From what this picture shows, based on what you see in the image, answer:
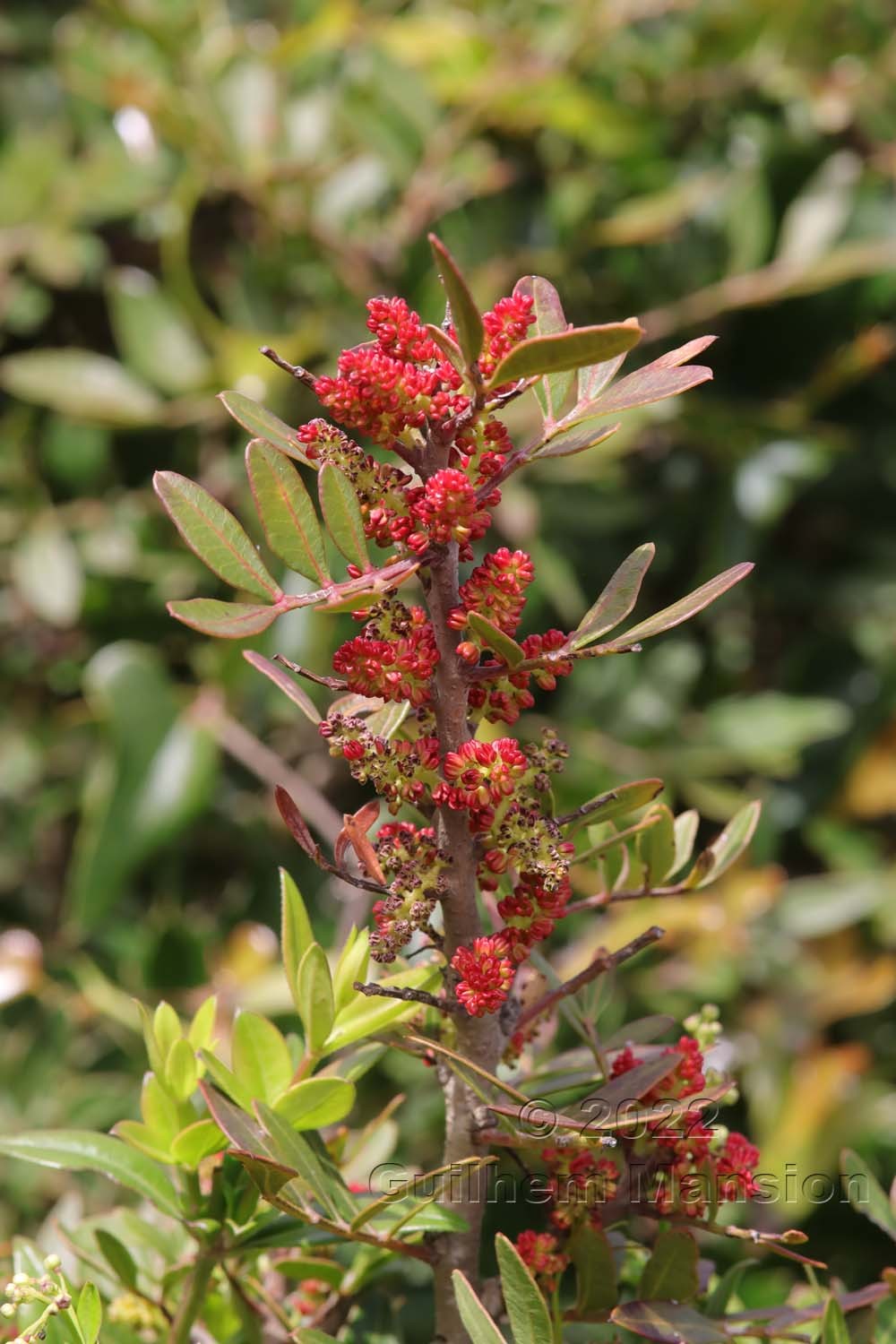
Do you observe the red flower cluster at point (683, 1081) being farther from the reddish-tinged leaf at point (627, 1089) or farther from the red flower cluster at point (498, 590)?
the red flower cluster at point (498, 590)

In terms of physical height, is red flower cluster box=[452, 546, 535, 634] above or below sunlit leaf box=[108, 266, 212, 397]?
above

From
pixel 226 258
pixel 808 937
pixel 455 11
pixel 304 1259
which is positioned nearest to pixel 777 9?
pixel 455 11

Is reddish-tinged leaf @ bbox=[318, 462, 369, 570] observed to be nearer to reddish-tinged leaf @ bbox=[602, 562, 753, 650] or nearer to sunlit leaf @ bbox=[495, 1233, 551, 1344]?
reddish-tinged leaf @ bbox=[602, 562, 753, 650]

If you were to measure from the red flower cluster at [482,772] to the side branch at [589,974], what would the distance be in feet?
Answer: 0.22

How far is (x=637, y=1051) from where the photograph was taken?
424mm

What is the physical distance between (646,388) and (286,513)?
0.31 feet

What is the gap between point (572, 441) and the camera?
0.35m

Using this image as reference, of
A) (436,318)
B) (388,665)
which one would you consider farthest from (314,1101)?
(436,318)

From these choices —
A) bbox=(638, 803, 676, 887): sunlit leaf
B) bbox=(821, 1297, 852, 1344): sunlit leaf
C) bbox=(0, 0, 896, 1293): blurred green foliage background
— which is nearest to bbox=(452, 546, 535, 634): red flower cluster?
bbox=(638, 803, 676, 887): sunlit leaf

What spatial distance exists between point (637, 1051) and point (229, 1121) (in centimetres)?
14

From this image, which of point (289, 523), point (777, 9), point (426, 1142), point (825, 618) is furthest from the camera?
point (825, 618)

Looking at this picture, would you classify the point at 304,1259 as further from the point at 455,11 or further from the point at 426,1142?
the point at 455,11

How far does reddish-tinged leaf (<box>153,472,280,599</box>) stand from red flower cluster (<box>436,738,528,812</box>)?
2.4 inches

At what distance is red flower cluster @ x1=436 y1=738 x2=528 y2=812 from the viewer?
33 centimetres
